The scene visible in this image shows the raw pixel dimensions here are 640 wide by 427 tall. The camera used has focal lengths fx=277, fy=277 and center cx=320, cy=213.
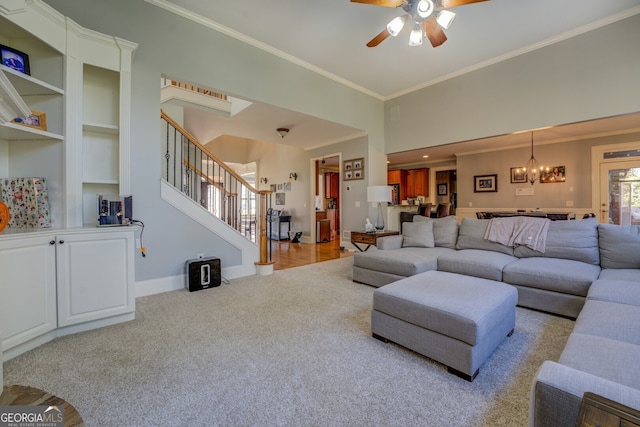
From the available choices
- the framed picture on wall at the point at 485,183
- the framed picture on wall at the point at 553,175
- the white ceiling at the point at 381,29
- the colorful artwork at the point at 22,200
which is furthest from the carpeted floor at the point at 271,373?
the framed picture on wall at the point at 485,183

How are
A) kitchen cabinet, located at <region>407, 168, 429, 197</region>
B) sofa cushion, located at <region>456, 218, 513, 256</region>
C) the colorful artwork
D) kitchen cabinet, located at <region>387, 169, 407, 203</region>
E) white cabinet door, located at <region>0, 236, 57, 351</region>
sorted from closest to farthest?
white cabinet door, located at <region>0, 236, 57, 351</region>
the colorful artwork
sofa cushion, located at <region>456, 218, 513, 256</region>
kitchen cabinet, located at <region>407, 168, 429, 197</region>
kitchen cabinet, located at <region>387, 169, 407, 203</region>

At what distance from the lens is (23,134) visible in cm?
226

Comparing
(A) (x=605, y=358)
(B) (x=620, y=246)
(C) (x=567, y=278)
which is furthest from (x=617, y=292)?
(A) (x=605, y=358)

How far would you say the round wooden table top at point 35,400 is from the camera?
28.0 inches

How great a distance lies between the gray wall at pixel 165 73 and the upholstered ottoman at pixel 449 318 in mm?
2546

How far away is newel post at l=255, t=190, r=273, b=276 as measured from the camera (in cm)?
408

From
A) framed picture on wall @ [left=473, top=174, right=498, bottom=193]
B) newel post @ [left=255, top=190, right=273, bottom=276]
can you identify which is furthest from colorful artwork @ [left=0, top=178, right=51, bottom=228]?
framed picture on wall @ [left=473, top=174, right=498, bottom=193]

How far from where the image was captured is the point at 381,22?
138 inches

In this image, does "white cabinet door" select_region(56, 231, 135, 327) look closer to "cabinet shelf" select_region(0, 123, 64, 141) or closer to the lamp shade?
"cabinet shelf" select_region(0, 123, 64, 141)

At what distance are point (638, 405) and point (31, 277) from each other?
10.5 feet

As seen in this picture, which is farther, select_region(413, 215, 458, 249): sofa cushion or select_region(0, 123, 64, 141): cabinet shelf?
select_region(413, 215, 458, 249): sofa cushion

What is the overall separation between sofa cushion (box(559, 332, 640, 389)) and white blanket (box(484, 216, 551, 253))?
84.3 inches

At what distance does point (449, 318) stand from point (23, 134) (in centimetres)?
351

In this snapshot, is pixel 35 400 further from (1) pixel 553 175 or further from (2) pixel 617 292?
(1) pixel 553 175
